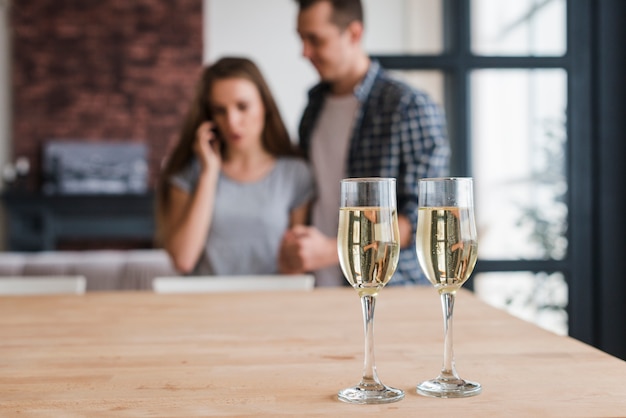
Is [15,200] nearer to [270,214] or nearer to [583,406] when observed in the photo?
[270,214]

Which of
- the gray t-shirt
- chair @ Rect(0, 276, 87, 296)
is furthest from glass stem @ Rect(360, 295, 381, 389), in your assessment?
the gray t-shirt

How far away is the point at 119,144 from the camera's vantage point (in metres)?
7.71

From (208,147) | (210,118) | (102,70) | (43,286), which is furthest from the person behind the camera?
(102,70)

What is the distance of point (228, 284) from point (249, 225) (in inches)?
18.4

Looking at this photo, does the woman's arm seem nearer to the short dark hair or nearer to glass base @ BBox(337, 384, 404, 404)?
the short dark hair

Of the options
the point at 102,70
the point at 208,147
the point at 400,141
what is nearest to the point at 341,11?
the point at 400,141

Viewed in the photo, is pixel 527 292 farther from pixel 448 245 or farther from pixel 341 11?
pixel 448 245

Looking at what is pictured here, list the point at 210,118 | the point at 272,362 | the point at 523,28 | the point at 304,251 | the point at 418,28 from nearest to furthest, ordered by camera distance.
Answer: the point at 272,362
the point at 304,251
the point at 210,118
the point at 523,28
the point at 418,28

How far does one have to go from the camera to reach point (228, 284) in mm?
2354

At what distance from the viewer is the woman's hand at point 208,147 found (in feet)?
9.45

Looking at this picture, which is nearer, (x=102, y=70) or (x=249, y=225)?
(x=249, y=225)

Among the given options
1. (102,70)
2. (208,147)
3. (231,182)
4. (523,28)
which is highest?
(102,70)

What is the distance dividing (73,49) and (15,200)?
5.03 ft

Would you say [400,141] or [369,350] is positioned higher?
[400,141]
